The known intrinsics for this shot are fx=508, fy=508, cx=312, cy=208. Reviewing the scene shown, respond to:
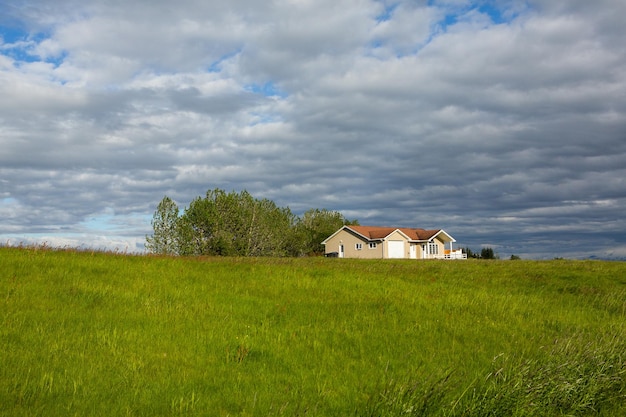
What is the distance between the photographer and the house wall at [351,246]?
84.4 m

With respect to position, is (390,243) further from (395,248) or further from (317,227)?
(317,227)

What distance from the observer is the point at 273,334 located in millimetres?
12852

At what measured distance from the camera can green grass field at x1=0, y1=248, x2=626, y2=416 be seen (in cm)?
841

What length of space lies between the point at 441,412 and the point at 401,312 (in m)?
8.33

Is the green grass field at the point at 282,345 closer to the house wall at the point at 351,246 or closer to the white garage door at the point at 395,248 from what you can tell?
the white garage door at the point at 395,248

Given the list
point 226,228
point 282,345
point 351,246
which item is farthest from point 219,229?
point 282,345

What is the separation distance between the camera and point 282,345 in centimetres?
1202

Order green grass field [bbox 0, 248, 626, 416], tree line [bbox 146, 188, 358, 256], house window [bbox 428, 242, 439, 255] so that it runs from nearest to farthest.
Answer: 1. green grass field [bbox 0, 248, 626, 416]
2. tree line [bbox 146, 188, 358, 256]
3. house window [bbox 428, 242, 439, 255]

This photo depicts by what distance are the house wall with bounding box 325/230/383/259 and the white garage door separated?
150 cm

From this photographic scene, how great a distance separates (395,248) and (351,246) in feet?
27.4

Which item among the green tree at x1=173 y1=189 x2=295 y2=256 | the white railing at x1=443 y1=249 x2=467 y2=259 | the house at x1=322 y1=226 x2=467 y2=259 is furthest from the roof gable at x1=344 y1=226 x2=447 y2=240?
the green tree at x1=173 y1=189 x2=295 y2=256

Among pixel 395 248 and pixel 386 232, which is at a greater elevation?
pixel 386 232

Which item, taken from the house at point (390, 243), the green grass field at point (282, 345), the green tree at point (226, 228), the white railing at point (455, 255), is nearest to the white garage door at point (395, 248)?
the house at point (390, 243)

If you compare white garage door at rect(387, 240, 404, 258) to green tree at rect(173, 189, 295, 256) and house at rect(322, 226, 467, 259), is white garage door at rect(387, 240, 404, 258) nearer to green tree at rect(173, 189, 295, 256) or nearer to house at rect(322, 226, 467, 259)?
house at rect(322, 226, 467, 259)
